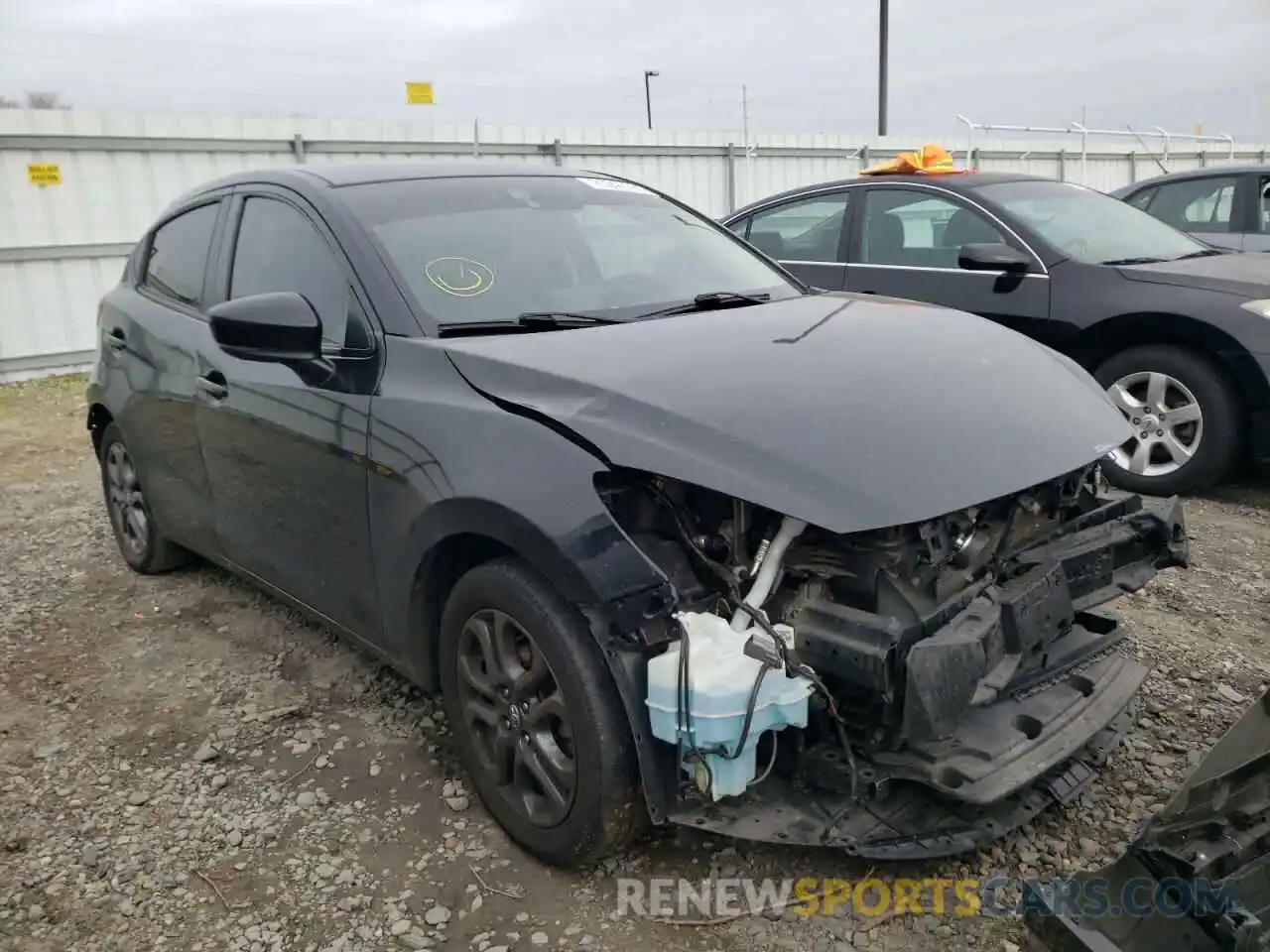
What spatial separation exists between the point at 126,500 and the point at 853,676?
379cm

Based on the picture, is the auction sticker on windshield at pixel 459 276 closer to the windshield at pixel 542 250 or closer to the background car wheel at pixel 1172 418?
the windshield at pixel 542 250

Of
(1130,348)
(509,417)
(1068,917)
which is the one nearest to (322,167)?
(509,417)

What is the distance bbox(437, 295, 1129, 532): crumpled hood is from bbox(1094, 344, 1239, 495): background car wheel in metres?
2.35

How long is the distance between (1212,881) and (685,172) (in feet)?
41.3

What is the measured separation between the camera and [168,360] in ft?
12.6

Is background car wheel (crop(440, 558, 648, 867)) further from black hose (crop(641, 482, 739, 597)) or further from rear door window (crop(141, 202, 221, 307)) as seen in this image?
rear door window (crop(141, 202, 221, 307))

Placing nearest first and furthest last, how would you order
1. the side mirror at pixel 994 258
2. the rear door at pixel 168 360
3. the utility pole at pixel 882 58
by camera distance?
the rear door at pixel 168 360 → the side mirror at pixel 994 258 → the utility pole at pixel 882 58

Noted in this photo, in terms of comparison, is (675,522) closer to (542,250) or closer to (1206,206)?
(542,250)

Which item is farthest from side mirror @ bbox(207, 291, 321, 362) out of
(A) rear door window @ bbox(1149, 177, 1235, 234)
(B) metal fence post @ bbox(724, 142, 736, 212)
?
(B) metal fence post @ bbox(724, 142, 736, 212)

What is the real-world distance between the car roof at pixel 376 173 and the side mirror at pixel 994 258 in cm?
245

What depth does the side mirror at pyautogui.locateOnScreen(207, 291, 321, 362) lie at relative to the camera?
2.79 meters

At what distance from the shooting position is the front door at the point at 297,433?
2869 mm

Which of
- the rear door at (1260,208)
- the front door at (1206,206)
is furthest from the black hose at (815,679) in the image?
the rear door at (1260,208)

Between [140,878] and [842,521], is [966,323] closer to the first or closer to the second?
[842,521]
